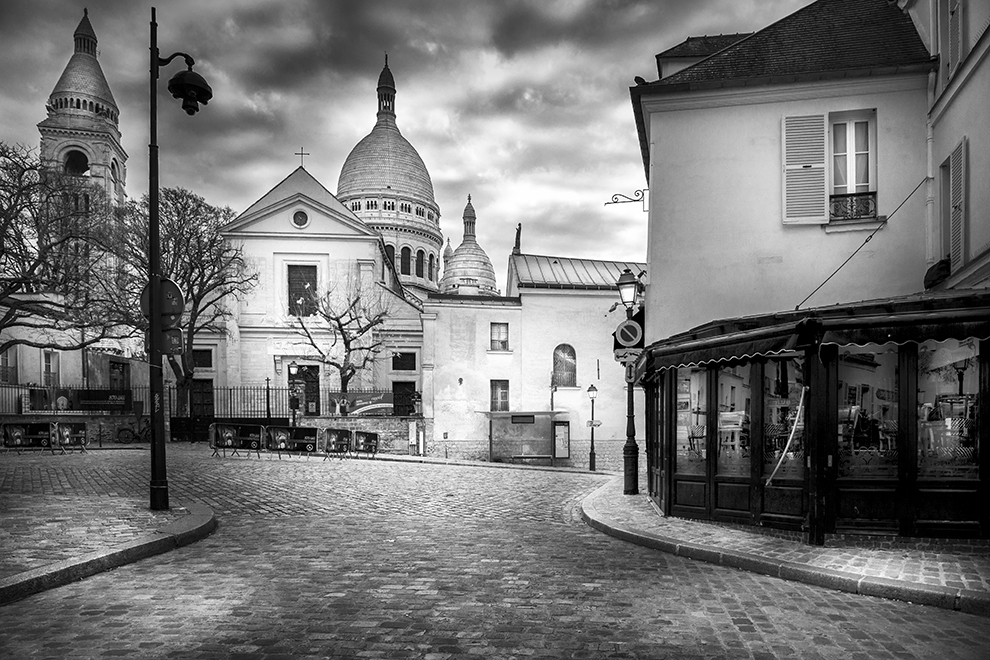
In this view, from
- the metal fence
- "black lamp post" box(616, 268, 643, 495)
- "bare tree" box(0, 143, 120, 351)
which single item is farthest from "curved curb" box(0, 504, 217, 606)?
the metal fence

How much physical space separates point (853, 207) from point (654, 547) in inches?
312

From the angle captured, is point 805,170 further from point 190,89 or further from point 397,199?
point 397,199

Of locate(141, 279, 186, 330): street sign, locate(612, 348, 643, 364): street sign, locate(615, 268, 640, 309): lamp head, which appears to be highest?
locate(615, 268, 640, 309): lamp head

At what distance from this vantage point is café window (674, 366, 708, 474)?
10156 mm

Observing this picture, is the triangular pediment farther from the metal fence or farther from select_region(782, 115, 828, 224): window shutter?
select_region(782, 115, 828, 224): window shutter

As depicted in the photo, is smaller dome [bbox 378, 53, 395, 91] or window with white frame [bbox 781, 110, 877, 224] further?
smaller dome [bbox 378, 53, 395, 91]

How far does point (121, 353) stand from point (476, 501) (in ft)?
125

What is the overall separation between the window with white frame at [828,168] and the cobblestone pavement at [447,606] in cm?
723

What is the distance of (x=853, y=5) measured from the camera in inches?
587

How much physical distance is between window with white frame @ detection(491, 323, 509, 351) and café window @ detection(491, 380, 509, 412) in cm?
179

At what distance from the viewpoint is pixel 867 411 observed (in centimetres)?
863

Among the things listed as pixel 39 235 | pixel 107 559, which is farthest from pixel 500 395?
pixel 107 559

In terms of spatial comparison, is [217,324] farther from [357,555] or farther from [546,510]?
[357,555]

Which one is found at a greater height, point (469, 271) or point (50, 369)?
point (469, 271)
